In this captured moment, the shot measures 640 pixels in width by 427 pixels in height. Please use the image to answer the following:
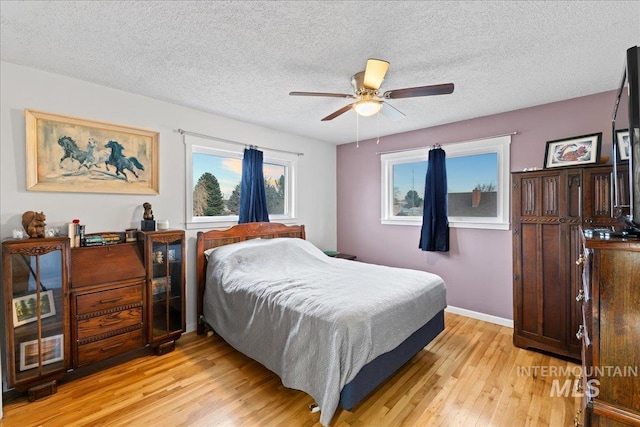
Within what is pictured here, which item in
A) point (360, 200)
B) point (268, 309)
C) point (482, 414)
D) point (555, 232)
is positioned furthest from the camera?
point (360, 200)

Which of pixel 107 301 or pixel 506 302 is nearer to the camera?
pixel 107 301

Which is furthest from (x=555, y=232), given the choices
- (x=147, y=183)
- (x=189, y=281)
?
(x=147, y=183)

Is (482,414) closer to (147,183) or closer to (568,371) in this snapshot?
(568,371)

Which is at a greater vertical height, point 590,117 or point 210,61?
point 210,61

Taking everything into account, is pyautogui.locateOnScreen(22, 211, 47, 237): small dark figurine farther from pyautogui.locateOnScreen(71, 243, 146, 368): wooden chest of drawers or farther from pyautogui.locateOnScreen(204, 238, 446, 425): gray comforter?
pyautogui.locateOnScreen(204, 238, 446, 425): gray comforter

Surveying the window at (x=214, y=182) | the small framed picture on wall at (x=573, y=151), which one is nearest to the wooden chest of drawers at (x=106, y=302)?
the window at (x=214, y=182)

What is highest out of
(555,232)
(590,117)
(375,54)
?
(375,54)

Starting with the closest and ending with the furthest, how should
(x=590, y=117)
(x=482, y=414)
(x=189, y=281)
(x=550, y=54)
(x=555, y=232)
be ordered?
(x=482, y=414) → (x=550, y=54) → (x=555, y=232) → (x=590, y=117) → (x=189, y=281)

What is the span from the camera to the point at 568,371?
2.45 meters

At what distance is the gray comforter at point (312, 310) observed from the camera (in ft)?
6.09

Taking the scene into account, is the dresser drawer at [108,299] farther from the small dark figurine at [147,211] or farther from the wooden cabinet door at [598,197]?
the wooden cabinet door at [598,197]

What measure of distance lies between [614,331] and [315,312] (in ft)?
5.00

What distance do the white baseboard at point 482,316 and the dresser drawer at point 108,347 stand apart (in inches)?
145

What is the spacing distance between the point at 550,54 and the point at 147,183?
3702 mm
